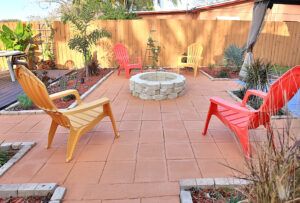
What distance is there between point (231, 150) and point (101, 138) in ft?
5.69

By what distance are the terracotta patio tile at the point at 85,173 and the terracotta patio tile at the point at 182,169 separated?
2.48 ft

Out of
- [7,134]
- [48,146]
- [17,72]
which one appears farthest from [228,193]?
[7,134]

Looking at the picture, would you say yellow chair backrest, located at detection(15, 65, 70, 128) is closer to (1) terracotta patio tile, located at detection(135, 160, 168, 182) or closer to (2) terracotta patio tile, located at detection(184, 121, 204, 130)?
(1) terracotta patio tile, located at detection(135, 160, 168, 182)

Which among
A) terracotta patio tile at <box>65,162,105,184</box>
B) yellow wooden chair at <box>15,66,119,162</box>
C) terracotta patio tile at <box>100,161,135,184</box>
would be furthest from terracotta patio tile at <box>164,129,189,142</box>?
terracotta patio tile at <box>65,162,105,184</box>

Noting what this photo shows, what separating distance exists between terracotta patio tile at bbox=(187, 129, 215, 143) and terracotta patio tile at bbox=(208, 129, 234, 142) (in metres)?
0.07

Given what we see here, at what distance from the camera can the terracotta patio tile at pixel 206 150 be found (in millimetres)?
2713

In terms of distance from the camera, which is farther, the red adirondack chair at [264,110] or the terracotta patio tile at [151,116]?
the terracotta patio tile at [151,116]

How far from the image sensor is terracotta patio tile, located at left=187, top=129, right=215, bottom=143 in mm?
3098

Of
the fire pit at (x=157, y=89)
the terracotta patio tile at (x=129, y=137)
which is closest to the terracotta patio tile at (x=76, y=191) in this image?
the terracotta patio tile at (x=129, y=137)

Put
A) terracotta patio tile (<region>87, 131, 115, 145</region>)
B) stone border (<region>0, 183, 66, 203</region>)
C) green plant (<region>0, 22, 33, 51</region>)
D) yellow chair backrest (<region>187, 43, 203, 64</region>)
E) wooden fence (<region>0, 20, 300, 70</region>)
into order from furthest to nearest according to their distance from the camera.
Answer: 1. wooden fence (<region>0, 20, 300, 70</region>)
2. green plant (<region>0, 22, 33, 51</region>)
3. yellow chair backrest (<region>187, 43, 203, 64</region>)
4. terracotta patio tile (<region>87, 131, 115, 145</region>)
5. stone border (<region>0, 183, 66, 203</region>)

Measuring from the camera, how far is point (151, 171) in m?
2.43

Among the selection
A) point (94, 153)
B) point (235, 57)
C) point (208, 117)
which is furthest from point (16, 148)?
point (235, 57)

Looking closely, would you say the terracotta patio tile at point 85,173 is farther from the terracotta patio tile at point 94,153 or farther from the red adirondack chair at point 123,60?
the red adirondack chair at point 123,60

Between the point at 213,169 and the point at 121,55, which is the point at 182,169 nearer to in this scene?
the point at 213,169
